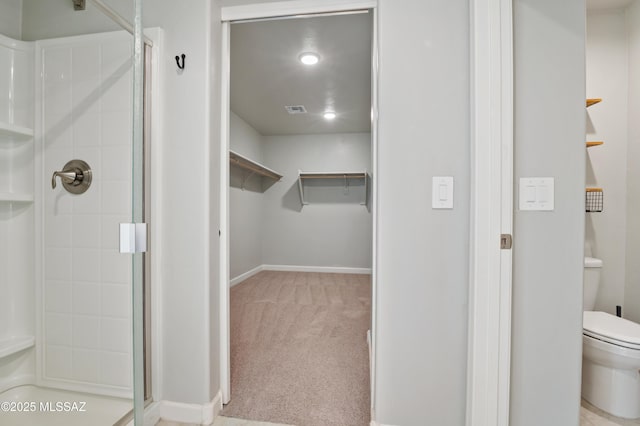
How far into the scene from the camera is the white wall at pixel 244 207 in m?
3.75

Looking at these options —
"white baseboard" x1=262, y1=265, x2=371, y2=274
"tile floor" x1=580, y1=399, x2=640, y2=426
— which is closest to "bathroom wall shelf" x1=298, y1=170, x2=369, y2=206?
"white baseboard" x1=262, y1=265, x2=371, y2=274

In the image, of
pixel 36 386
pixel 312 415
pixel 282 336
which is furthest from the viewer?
pixel 282 336

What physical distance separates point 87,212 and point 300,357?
159 centimetres

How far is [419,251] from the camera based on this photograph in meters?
1.22

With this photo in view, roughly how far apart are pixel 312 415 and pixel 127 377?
2.99ft

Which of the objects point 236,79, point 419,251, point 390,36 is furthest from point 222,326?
point 236,79

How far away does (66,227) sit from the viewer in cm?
114

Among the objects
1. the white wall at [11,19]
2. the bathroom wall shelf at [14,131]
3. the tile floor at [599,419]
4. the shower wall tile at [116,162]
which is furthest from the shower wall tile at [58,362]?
the tile floor at [599,419]

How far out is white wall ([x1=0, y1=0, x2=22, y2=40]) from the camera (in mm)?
1031

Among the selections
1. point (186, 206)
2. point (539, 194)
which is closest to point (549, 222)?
point (539, 194)

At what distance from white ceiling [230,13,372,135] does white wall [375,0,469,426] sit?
2.91 feet

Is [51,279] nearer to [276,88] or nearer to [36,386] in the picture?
[36,386]

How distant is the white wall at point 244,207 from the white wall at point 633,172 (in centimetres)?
375

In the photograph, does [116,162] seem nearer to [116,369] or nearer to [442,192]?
[116,369]
